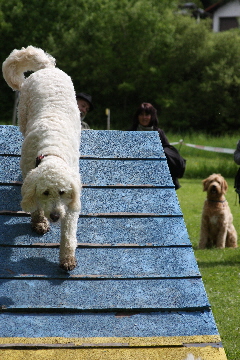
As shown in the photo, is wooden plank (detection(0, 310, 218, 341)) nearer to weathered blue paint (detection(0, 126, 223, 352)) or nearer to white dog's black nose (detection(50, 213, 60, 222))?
weathered blue paint (detection(0, 126, 223, 352))

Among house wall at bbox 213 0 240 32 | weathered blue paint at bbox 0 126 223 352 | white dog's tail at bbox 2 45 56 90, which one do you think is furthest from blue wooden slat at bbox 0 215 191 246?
house wall at bbox 213 0 240 32

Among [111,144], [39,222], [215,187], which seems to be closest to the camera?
[39,222]

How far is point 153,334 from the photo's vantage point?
3508 millimetres

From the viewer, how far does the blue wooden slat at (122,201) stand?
14.8 ft

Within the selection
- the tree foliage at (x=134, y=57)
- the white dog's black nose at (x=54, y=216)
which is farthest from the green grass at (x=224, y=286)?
the tree foliage at (x=134, y=57)

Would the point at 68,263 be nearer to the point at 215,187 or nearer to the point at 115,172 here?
the point at 115,172

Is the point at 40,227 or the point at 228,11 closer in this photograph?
the point at 40,227

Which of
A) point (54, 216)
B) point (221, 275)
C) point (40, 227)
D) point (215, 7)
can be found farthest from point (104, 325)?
point (215, 7)

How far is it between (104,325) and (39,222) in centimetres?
106

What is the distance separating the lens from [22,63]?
5.29 m

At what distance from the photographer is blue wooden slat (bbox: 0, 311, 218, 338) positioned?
11.4ft

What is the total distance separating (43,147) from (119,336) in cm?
142

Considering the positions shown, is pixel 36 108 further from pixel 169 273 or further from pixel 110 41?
pixel 110 41

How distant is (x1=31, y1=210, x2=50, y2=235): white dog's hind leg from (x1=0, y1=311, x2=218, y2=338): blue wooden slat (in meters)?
0.83
